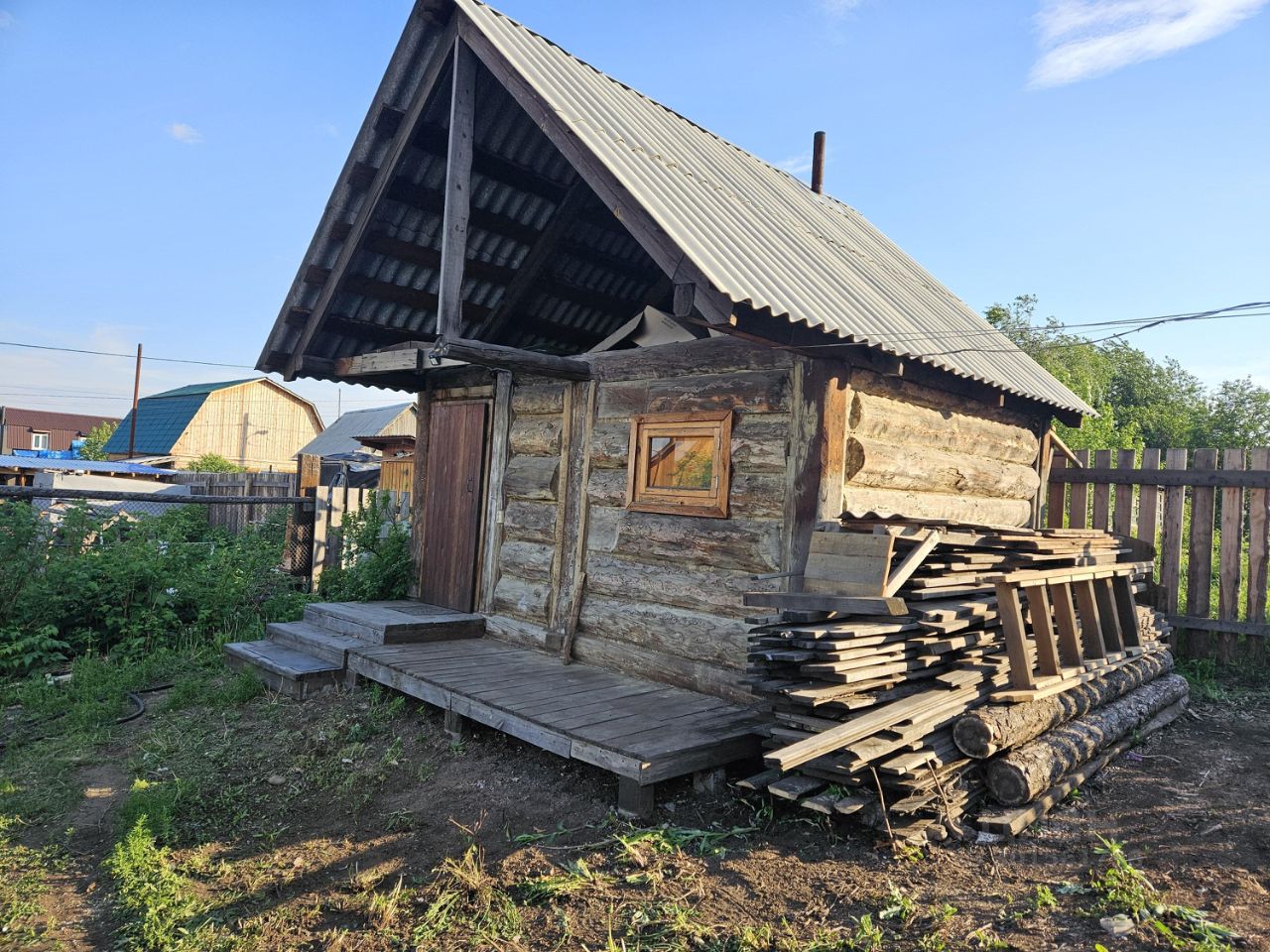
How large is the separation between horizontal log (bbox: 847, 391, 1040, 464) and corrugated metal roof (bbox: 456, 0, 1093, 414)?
0.48 metres

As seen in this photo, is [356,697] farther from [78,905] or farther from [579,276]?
[579,276]

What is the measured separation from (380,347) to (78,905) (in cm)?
662

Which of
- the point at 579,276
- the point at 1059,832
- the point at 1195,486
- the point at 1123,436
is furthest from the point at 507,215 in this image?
the point at 1123,436

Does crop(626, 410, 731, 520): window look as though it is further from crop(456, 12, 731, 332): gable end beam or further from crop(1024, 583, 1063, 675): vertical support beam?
crop(1024, 583, 1063, 675): vertical support beam

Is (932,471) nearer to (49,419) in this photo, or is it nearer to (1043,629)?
(1043,629)

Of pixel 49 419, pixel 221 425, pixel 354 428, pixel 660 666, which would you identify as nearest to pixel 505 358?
pixel 660 666

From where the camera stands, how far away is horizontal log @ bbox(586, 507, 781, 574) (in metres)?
5.89

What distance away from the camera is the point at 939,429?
695 cm

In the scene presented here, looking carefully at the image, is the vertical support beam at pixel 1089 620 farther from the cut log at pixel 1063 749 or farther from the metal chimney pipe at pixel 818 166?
the metal chimney pipe at pixel 818 166

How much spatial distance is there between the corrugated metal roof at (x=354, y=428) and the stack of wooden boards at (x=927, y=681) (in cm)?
3751

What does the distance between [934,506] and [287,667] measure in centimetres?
590

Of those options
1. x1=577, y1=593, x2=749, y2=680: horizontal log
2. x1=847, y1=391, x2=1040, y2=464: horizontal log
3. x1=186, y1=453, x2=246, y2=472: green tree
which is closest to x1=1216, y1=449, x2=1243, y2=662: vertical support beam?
x1=847, y1=391, x2=1040, y2=464: horizontal log

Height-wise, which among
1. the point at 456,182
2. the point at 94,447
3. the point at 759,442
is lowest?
the point at 94,447

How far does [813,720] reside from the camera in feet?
14.1
